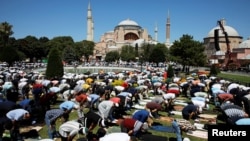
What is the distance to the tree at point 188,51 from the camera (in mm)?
42500

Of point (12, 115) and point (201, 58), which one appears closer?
point (12, 115)

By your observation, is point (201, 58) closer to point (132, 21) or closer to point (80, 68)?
point (80, 68)

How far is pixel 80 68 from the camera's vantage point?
53.8 metres

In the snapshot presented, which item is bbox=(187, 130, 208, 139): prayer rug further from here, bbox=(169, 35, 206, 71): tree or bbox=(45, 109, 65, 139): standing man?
bbox=(169, 35, 206, 71): tree

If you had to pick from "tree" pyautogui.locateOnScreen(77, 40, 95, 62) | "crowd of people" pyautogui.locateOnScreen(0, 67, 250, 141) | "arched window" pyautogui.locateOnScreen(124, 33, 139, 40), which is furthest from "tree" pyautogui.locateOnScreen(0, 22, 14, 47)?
"arched window" pyautogui.locateOnScreen(124, 33, 139, 40)

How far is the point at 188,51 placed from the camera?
4231 cm

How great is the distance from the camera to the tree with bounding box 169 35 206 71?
4250 cm

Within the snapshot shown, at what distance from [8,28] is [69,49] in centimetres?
1918

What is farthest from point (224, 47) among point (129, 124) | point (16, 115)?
point (16, 115)


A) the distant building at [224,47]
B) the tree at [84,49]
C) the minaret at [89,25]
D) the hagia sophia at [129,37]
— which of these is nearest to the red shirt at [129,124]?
the distant building at [224,47]

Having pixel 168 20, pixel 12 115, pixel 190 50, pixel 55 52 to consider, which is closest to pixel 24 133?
pixel 12 115

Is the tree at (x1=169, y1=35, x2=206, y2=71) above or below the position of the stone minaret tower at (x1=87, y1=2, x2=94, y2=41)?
below

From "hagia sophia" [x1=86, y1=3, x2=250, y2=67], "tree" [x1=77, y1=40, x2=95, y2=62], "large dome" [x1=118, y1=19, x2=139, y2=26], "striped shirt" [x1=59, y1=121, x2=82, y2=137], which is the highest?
"large dome" [x1=118, y1=19, x2=139, y2=26]

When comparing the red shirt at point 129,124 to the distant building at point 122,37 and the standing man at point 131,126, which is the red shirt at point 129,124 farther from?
the distant building at point 122,37
